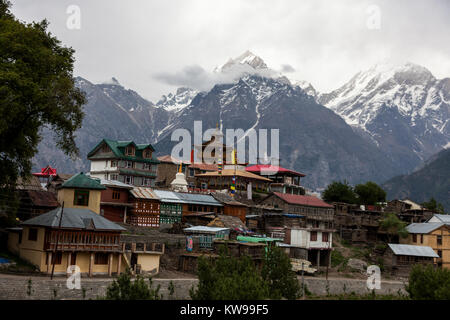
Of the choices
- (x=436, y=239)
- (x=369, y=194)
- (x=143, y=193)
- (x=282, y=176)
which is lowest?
(x=436, y=239)

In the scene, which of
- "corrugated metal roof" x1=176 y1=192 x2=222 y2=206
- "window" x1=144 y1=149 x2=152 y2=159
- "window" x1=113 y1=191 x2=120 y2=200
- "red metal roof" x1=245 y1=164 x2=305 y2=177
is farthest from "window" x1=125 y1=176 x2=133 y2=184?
"red metal roof" x1=245 y1=164 x2=305 y2=177

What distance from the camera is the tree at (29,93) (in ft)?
140

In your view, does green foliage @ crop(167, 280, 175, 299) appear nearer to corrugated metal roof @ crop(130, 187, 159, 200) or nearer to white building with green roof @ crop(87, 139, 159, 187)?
corrugated metal roof @ crop(130, 187, 159, 200)

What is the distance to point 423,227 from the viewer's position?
8688cm

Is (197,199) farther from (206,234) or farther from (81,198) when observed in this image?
(81,198)

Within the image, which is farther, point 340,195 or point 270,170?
point 270,170

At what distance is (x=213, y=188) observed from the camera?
9662 cm

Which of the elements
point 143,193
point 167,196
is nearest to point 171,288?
point 143,193

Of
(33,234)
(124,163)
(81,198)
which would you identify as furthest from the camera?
(124,163)

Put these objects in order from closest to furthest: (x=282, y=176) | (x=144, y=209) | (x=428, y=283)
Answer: (x=428, y=283)
(x=144, y=209)
(x=282, y=176)

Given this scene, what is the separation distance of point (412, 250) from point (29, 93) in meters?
60.6
